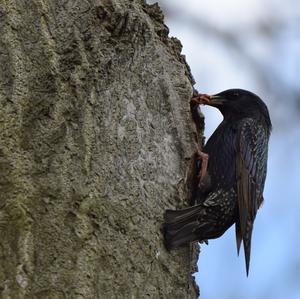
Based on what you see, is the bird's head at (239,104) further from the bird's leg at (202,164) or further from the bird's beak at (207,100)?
the bird's leg at (202,164)

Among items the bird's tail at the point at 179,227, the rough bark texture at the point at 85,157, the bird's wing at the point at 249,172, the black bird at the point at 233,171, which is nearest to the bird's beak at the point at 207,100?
the black bird at the point at 233,171

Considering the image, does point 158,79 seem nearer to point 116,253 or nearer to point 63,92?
point 63,92

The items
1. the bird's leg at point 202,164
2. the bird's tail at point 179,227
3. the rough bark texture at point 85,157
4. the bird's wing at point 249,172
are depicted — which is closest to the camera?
the rough bark texture at point 85,157

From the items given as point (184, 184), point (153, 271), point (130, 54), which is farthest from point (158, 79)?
point (153, 271)

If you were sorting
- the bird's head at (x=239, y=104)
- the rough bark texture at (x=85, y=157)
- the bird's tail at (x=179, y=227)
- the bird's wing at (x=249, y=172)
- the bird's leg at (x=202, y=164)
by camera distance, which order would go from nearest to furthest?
the rough bark texture at (x=85, y=157), the bird's tail at (x=179, y=227), the bird's leg at (x=202, y=164), the bird's wing at (x=249, y=172), the bird's head at (x=239, y=104)

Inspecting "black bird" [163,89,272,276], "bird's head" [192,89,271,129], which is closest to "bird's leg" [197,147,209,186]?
"black bird" [163,89,272,276]

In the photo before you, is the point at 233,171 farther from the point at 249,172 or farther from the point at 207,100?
the point at 207,100

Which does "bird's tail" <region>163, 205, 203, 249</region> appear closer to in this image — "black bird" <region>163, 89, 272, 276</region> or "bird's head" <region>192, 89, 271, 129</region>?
"black bird" <region>163, 89, 272, 276</region>
